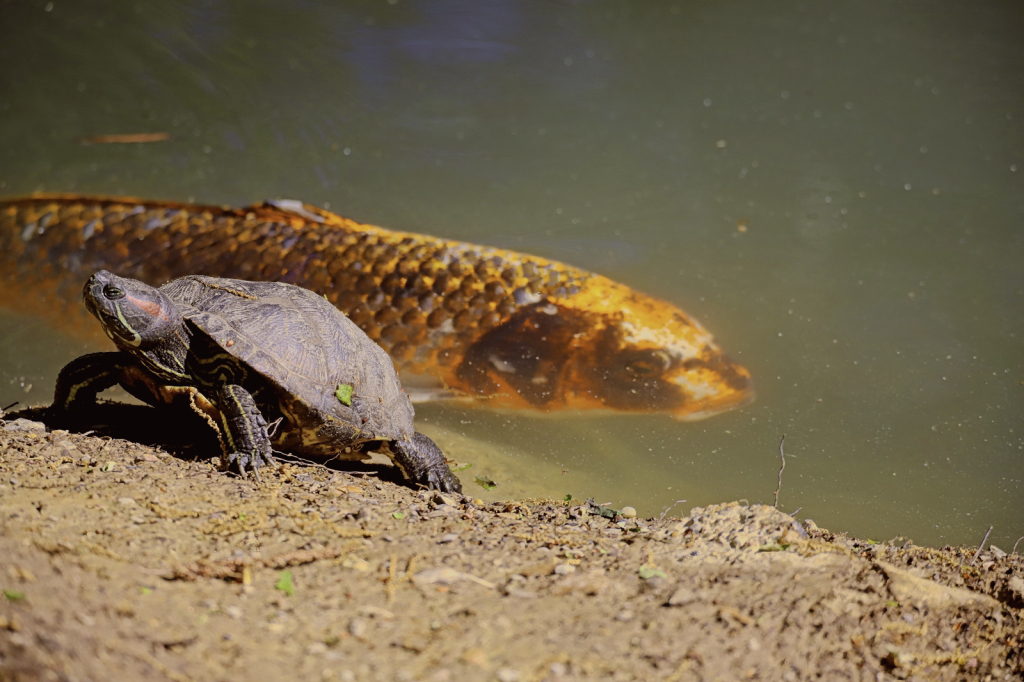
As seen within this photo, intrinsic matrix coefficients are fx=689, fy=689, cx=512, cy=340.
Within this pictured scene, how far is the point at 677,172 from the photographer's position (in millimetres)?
6941

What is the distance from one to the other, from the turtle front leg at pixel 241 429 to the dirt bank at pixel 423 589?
0.10m

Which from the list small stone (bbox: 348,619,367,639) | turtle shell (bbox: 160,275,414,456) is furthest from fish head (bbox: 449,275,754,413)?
small stone (bbox: 348,619,367,639)

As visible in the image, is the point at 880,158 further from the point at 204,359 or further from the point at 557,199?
the point at 204,359

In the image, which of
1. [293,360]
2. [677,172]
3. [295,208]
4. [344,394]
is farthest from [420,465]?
[677,172]

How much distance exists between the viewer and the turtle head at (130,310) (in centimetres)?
302

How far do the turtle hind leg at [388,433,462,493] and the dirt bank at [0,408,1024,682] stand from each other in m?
0.40

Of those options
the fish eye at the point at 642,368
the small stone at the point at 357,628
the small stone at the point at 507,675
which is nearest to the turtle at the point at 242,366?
the small stone at the point at 357,628

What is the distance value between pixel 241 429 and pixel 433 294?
2250 mm

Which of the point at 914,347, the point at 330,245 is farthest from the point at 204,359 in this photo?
the point at 914,347

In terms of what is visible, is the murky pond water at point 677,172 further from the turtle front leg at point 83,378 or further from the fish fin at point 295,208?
the turtle front leg at point 83,378

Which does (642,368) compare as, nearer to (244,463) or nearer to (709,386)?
(709,386)

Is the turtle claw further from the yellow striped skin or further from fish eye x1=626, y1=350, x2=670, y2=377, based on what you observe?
fish eye x1=626, y1=350, x2=670, y2=377

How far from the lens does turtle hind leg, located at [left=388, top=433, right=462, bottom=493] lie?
12.1 feet

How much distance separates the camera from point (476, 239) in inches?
243
